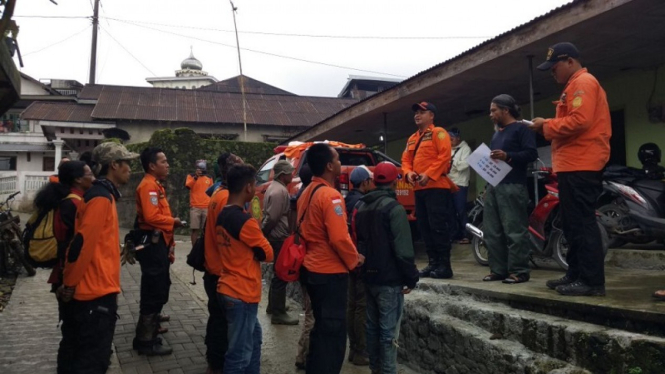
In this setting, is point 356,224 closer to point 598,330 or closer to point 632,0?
point 598,330

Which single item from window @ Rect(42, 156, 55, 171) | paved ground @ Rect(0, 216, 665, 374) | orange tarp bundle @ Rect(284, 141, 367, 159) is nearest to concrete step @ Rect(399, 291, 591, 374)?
paved ground @ Rect(0, 216, 665, 374)

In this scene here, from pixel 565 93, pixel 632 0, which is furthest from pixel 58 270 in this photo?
pixel 632 0

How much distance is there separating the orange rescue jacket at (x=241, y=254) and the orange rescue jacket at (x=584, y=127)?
8.19 feet

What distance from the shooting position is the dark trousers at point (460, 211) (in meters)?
7.64

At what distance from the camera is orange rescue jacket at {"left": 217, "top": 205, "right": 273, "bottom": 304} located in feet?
11.3

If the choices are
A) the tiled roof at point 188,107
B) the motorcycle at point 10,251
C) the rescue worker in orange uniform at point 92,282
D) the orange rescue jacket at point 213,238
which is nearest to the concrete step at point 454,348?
the orange rescue jacket at point 213,238

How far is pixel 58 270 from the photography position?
367cm

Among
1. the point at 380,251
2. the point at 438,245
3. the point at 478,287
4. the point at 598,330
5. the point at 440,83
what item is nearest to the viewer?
the point at 598,330

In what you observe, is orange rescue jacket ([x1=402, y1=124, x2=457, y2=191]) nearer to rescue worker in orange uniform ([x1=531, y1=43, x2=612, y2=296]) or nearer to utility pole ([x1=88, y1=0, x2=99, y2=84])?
rescue worker in orange uniform ([x1=531, y1=43, x2=612, y2=296])

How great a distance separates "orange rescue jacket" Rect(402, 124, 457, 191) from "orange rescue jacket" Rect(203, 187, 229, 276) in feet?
7.26

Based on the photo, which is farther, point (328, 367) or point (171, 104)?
point (171, 104)

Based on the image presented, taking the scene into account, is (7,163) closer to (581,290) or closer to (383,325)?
(383,325)

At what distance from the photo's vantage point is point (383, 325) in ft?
12.6

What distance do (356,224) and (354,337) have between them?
1409 millimetres
